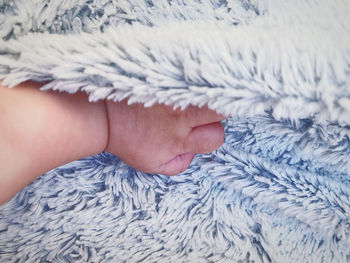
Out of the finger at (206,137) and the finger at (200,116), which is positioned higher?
the finger at (200,116)

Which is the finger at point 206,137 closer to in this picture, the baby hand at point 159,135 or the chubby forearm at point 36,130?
the baby hand at point 159,135

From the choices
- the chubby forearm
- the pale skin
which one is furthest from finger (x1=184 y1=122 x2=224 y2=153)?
the chubby forearm

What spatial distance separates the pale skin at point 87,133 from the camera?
336 millimetres

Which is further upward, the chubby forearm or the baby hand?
the chubby forearm

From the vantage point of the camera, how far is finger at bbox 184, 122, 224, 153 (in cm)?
43

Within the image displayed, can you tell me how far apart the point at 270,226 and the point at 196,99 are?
218 mm

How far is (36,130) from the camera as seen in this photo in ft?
1.13

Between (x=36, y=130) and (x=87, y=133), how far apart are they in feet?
0.22

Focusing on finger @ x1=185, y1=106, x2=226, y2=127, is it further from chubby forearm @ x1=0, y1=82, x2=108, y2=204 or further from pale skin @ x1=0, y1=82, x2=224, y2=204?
chubby forearm @ x1=0, y1=82, x2=108, y2=204

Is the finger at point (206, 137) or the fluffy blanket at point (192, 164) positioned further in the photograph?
the finger at point (206, 137)

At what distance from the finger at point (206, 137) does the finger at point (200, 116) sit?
0.05ft

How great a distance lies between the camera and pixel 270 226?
1.42ft

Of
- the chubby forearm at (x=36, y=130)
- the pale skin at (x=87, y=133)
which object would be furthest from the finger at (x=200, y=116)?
the chubby forearm at (x=36, y=130)

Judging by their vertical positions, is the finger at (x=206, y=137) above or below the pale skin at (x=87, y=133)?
below
